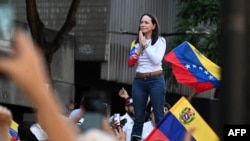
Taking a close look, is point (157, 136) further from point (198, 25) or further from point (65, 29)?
point (198, 25)

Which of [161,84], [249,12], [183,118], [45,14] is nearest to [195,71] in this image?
[161,84]

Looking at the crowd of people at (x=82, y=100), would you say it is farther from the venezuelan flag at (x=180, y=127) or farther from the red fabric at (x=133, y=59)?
the venezuelan flag at (x=180, y=127)

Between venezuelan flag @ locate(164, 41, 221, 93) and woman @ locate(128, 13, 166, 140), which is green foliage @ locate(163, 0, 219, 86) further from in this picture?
woman @ locate(128, 13, 166, 140)

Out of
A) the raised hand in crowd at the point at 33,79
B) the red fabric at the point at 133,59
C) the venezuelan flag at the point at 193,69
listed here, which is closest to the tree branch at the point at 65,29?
the venezuelan flag at the point at 193,69

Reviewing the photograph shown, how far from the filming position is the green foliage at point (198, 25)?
2091 centimetres

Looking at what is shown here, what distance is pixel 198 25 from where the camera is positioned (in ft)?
72.3

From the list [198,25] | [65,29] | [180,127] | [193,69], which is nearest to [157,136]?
[180,127]

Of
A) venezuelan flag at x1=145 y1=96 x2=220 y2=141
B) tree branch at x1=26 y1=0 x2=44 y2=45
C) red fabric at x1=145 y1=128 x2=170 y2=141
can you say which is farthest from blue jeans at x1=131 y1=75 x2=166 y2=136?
tree branch at x1=26 y1=0 x2=44 y2=45

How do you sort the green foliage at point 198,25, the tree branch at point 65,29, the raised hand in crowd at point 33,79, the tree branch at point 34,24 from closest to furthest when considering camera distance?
the raised hand in crowd at point 33,79 → the tree branch at point 34,24 → the tree branch at point 65,29 → the green foliage at point 198,25

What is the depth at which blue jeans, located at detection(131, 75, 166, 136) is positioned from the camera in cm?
853

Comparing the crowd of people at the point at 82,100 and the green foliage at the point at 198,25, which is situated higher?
the crowd of people at the point at 82,100

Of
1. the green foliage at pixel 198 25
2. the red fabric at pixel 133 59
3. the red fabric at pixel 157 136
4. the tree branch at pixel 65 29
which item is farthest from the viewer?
the green foliage at pixel 198 25

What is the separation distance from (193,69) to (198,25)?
40.4ft

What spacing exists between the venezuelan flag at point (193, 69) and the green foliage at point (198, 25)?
10.5 m
